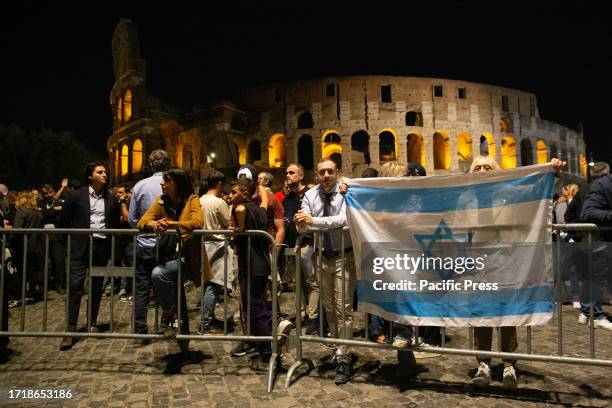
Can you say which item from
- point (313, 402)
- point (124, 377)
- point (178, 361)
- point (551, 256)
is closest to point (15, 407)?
point (124, 377)

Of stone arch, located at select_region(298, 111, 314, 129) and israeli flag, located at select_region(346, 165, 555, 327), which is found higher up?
stone arch, located at select_region(298, 111, 314, 129)

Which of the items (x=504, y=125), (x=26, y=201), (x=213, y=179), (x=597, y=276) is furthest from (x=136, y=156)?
(x=597, y=276)

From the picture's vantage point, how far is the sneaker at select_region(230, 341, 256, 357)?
4273mm

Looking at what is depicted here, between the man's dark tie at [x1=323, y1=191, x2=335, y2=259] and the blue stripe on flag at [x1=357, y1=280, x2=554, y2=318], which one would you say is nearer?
the blue stripe on flag at [x1=357, y1=280, x2=554, y2=318]

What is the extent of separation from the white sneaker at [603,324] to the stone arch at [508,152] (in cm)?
3493

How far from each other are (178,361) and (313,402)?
1.71 metres

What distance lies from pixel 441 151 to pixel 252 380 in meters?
35.6

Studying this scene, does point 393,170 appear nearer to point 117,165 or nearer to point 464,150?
point 464,150

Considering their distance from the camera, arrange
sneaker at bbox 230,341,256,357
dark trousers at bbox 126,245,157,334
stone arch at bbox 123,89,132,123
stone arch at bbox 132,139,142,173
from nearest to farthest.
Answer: sneaker at bbox 230,341,256,357
dark trousers at bbox 126,245,157,334
stone arch at bbox 132,139,142,173
stone arch at bbox 123,89,132,123

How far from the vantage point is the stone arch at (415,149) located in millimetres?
34469

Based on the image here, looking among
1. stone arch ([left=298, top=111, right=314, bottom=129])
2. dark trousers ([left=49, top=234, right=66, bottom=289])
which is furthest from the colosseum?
dark trousers ([left=49, top=234, right=66, bottom=289])

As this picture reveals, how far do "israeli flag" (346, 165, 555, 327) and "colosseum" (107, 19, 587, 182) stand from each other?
28.1 metres

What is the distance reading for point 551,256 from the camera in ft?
10.5

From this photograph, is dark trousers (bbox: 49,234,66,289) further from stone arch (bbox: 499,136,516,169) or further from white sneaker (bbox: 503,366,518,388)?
stone arch (bbox: 499,136,516,169)
